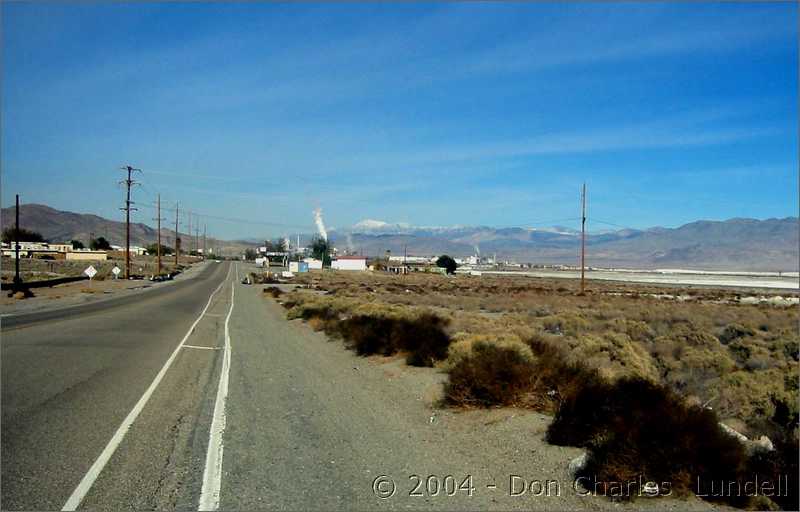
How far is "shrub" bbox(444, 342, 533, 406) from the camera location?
1055cm

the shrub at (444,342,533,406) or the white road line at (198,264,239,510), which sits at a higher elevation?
the shrub at (444,342,533,406)

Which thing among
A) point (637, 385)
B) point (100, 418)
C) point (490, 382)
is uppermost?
point (637, 385)

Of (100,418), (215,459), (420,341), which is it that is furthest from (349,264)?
(215,459)

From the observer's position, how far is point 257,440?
8.67m

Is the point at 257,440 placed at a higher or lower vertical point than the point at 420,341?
lower

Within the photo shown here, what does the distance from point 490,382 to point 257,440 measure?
3872 mm

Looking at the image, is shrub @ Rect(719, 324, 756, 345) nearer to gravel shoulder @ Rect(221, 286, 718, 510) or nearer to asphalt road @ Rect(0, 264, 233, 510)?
gravel shoulder @ Rect(221, 286, 718, 510)

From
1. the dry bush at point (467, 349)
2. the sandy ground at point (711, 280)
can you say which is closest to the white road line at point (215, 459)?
the dry bush at point (467, 349)

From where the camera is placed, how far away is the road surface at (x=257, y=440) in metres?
6.61

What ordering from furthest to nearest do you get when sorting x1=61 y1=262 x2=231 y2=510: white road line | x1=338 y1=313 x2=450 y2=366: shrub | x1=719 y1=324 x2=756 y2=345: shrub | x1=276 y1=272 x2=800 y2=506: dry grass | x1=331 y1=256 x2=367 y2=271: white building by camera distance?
1. x1=331 y1=256 x2=367 y2=271: white building
2. x1=719 y1=324 x2=756 y2=345: shrub
3. x1=338 y1=313 x2=450 y2=366: shrub
4. x1=276 y1=272 x2=800 y2=506: dry grass
5. x1=61 y1=262 x2=231 y2=510: white road line

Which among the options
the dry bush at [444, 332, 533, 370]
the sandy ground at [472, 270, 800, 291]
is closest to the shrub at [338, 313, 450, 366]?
the dry bush at [444, 332, 533, 370]

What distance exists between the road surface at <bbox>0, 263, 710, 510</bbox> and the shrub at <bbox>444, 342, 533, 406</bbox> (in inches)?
12.5

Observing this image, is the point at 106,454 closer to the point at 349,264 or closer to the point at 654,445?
the point at 654,445

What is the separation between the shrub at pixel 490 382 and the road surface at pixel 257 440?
317mm
